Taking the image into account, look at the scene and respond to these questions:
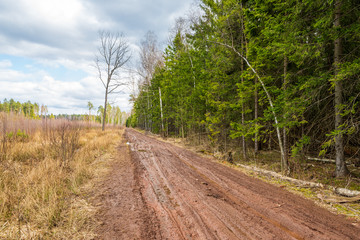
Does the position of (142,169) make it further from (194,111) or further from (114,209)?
(194,111)

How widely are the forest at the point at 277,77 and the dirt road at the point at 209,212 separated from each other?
2025mm

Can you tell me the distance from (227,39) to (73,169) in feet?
30.1

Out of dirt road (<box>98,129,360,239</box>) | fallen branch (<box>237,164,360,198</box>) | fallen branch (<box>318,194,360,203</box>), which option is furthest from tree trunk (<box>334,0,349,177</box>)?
dirt road (<box>98,129,360,239</box>)

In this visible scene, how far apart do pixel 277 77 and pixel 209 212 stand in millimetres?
6566

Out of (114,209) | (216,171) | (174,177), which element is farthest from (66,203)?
(216,171)

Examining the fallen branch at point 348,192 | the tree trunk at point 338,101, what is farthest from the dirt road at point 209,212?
the tree trunk at point 338,101

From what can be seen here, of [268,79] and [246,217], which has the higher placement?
[268,79]

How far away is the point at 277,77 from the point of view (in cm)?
718

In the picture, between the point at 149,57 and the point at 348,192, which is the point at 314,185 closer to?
the point at 348,192

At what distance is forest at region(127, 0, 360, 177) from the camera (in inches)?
191

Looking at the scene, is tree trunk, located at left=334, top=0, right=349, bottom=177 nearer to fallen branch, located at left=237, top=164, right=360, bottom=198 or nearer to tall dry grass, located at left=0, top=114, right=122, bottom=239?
fallen branch, located at left=237, top=164, right=360, bottom=198

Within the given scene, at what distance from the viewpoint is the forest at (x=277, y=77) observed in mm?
4859

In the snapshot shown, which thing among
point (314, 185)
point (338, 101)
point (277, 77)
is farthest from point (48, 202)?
point (277, 77)

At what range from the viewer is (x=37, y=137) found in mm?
9539
